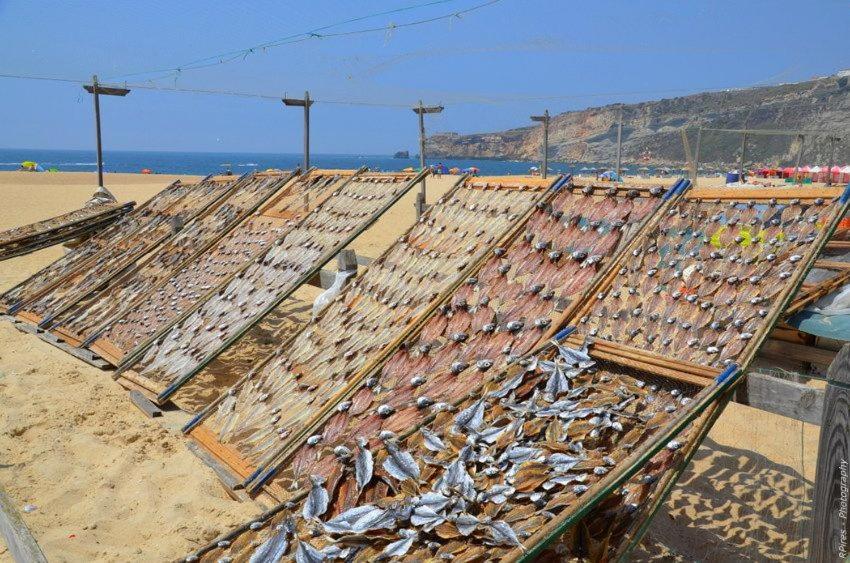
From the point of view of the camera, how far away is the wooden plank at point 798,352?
3.31 m

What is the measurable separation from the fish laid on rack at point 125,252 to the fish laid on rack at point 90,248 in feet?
0.43

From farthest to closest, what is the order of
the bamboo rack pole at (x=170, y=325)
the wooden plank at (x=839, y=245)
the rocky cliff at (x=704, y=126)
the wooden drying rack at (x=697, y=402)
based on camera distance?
1. the rocky cliff at (x=704, y=126)
2. the bamboo rack pole at (x=170, y=325)
3. the wooden plank at (x=839, y=245)
4. the wooden drying rack at (x=697, y=402)

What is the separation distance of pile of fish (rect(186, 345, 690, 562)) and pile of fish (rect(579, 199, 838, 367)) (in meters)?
0.27

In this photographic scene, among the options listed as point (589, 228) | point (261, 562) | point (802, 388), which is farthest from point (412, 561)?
point (589, 228)

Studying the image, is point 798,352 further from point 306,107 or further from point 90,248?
point 306,107

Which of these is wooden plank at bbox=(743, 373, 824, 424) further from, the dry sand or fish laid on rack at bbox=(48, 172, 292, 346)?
fish laid on rack at bbox=(48, 172, 292, 346)

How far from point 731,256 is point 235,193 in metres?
5.40

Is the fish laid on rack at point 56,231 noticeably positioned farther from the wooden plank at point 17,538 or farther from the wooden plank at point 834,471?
the wooden plank at point 834,471

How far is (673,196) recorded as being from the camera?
3.41 m

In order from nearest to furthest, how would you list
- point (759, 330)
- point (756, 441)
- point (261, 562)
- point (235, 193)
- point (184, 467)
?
1. point (261, 562)
2. point (759, 330)
3. point (184, 467)
4. point (756, 441)
5. point (235, 193)

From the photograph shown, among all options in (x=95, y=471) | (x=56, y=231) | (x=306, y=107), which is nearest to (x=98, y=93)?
(x=306, y=107)

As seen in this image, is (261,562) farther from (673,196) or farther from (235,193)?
(235,193)

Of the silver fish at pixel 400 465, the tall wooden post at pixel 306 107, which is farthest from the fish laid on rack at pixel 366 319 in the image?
the tall wooden post at pixel 306 107

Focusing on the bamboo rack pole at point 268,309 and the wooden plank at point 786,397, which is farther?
the bamboo rack pole at point 268,309
